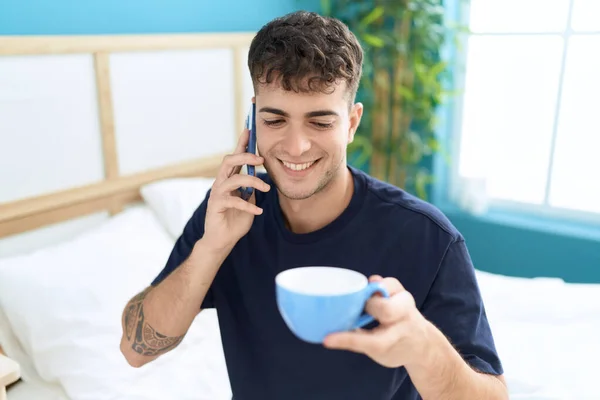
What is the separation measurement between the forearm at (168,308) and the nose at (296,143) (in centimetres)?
24

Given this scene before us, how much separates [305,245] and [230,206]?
6.5 inches

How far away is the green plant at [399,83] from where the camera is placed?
2.82m

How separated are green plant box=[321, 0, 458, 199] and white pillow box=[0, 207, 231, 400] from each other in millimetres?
1645

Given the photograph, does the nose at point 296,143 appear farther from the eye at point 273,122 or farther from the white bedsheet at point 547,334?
the white bedsheet at point 547,334

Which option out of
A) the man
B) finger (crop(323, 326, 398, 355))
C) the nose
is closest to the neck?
the man

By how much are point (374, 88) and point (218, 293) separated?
2.17 metres

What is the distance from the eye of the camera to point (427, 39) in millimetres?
2822

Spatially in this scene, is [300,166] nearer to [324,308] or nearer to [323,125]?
[323,125]

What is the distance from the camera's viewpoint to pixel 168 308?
3.70 ft

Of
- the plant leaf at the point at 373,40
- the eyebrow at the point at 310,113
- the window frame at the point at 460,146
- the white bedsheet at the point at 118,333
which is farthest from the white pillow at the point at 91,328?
the window frame at the point at 460,146

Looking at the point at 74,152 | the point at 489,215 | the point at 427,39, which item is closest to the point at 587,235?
the point at 489,215

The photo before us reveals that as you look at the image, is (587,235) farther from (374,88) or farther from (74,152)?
(74,152)

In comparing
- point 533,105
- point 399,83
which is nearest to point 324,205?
point 399,83

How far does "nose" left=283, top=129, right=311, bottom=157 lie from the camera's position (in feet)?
3.34
